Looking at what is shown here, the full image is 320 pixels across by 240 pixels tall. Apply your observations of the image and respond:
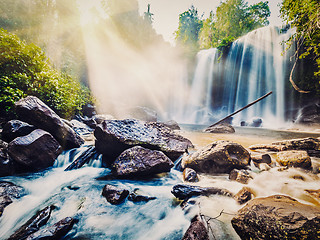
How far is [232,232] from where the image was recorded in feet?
5.26

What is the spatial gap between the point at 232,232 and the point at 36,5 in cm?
2709

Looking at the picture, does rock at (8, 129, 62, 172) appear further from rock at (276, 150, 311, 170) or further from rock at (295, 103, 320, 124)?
rock at (295, 103, 320, 124)

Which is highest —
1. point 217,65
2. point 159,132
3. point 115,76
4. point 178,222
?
point 217,65

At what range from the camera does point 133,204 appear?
89.7 inches

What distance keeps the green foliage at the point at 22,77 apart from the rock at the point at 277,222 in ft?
21.9

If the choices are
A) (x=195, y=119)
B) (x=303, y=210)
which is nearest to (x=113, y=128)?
(x=303, y=210)

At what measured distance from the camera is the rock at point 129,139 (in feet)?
11.8

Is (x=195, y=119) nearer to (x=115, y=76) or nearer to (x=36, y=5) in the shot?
(x=115, y=76)

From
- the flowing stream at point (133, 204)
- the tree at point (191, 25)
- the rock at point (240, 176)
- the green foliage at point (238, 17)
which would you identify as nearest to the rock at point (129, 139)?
the flowing stream at point (133, 204)

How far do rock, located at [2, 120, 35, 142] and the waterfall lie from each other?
19863 mm

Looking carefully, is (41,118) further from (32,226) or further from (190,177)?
(190,177)

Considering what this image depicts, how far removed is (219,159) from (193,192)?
4.00 feet

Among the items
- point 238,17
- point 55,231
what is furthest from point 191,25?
point 55,231

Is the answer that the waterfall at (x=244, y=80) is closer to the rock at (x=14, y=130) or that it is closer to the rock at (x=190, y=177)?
the rock at (x=190, y=177)
